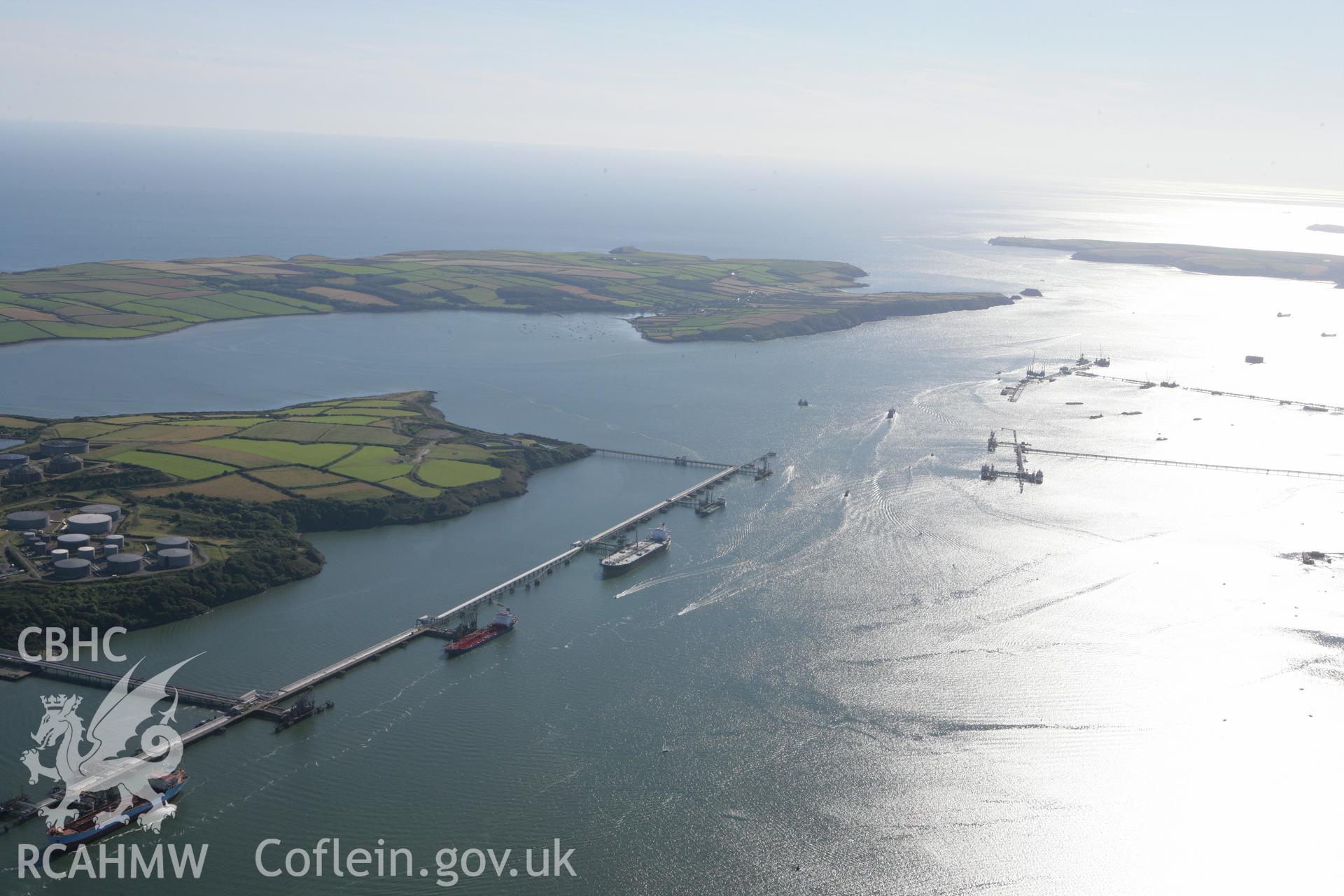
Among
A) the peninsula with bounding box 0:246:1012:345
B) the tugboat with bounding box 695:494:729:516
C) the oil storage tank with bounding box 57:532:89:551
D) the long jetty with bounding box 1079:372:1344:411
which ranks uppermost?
the peninsula with bounding box 0:246:1012:345

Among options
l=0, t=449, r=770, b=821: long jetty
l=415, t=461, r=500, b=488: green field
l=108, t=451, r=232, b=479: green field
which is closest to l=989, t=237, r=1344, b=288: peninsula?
l=415, t=461, r=500, b=488: green field

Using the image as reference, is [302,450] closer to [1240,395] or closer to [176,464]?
[176,464]

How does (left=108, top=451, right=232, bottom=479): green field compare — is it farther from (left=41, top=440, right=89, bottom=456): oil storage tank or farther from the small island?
(left=41, top=440, right=89, bottom=456): oil storage tank

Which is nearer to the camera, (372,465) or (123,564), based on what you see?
(123,564)

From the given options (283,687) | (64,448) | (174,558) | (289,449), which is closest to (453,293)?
(289,449)

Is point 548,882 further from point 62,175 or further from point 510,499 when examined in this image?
point 62,175

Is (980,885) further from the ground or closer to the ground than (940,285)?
closer to the ground

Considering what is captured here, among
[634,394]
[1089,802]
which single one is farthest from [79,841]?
[634,394]
